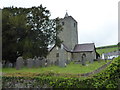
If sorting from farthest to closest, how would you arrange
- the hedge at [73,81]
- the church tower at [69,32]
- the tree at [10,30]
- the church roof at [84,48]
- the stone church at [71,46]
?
1. the church tower at [69,32]
2. the church roof at [84,48]
3. the stone church at [71,46]
4. the tree at [10,30]
5. the hedge at [73,81]

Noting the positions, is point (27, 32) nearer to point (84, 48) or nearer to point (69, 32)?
point (69, 32)

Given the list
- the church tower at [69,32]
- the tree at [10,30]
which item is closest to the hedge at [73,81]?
the tree at [10,30]

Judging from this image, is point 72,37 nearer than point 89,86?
No

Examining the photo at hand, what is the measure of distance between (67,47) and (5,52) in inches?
727

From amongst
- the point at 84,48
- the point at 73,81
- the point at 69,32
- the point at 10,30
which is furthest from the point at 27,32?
the point at 84,48

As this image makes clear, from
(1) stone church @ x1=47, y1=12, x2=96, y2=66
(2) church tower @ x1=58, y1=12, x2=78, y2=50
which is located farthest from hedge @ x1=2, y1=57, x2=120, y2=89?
(2) church tower @ x1=58, y1=12, x2=78, y2=50

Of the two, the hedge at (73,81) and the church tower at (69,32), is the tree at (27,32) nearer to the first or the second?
the hedge at (73,81)

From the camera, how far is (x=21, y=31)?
20.4 meters

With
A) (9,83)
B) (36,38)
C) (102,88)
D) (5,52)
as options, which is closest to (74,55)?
(36,38)

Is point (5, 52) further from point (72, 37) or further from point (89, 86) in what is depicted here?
point (72, 37)

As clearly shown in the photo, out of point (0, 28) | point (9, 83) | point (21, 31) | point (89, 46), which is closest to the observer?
point (9, 83)

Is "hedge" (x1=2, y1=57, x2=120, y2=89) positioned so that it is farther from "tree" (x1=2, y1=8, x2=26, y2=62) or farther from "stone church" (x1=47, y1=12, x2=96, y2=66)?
"stone church" (x1=47, y1=12, x2=96, y2=66)

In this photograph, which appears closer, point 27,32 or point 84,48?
point 27,32

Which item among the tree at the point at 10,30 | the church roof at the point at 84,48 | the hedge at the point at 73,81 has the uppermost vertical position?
the tree at the point at 10,30
